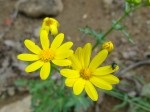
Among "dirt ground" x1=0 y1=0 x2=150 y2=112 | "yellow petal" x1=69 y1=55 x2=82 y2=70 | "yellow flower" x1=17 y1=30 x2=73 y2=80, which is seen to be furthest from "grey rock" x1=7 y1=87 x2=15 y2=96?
"yellow petal" x1=69 y1=55 x2=82 y2=70

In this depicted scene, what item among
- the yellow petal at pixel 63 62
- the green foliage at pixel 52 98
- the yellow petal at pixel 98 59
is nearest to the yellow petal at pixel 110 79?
the yellow petal at pixel 98 59

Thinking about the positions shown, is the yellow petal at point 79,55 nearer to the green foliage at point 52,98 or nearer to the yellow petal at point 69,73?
the yellow petal at point 69,73

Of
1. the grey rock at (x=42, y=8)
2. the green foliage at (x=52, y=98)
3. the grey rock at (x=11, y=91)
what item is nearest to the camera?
the green foliage at (x=52, y=98)

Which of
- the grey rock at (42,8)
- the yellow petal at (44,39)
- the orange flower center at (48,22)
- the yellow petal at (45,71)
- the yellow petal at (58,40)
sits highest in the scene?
the grey rock at (42,8)

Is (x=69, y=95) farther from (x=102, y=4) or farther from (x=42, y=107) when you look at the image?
(x=102, y=4)

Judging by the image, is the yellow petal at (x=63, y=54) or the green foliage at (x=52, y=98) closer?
the yellow petal at (x=63, y=54)

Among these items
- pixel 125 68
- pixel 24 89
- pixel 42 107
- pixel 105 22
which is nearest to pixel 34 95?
pixel 42 107

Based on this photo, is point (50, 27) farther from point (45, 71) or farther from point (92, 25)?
point (92, 25)

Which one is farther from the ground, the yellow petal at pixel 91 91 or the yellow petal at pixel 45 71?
the yellow petal at pixel 45 71

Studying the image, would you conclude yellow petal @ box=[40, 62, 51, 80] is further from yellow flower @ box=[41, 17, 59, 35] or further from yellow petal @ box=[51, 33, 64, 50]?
yellow flower @ box=[41, 17, 59, 35]
